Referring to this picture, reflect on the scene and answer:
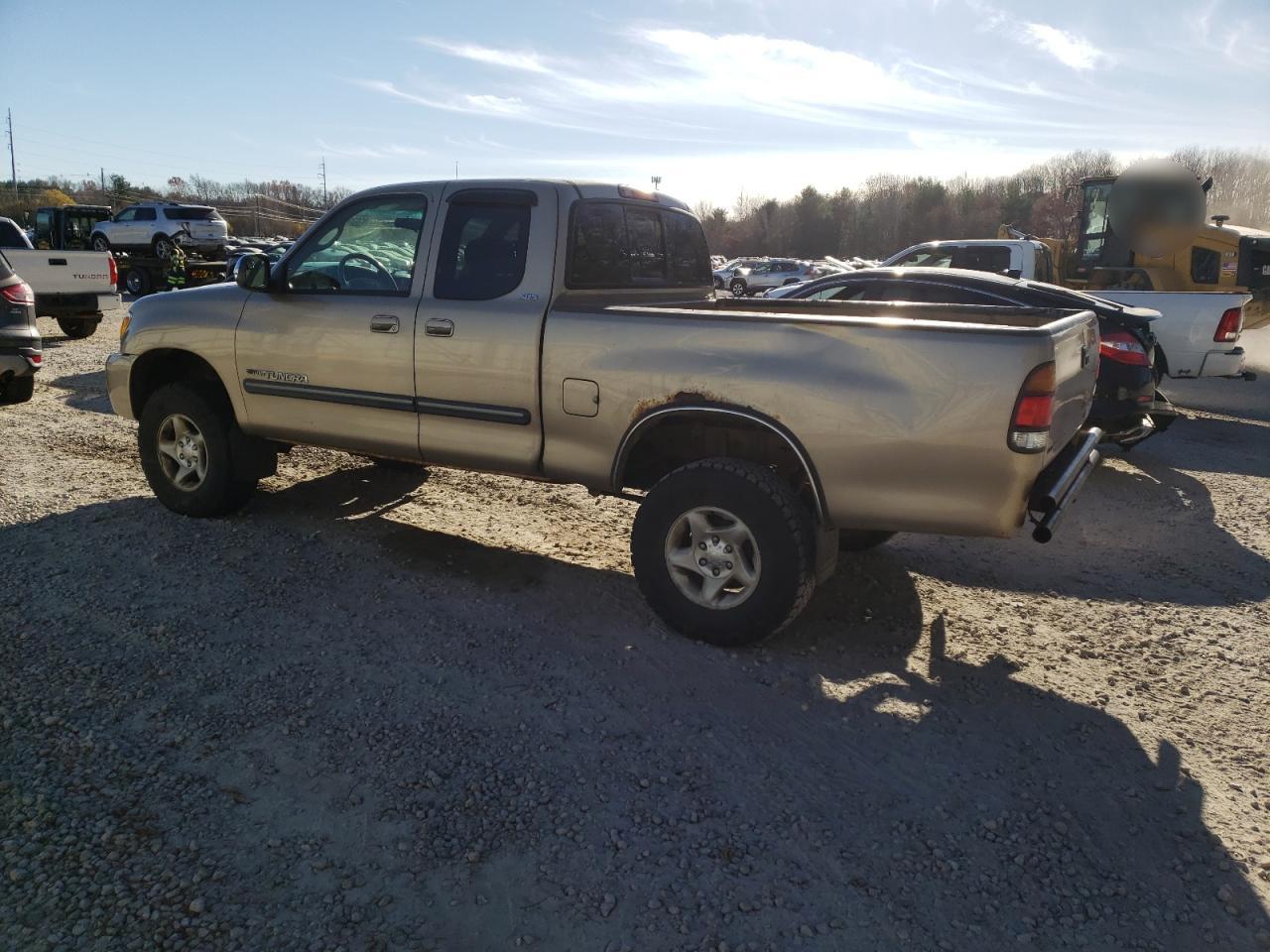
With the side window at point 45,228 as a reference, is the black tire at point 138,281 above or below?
below

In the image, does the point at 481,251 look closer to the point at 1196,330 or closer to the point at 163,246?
the point at 1196,330

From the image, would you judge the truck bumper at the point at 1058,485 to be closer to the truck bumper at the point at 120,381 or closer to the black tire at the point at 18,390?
the truck bumper at the point at 120,381

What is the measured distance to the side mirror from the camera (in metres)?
5.36

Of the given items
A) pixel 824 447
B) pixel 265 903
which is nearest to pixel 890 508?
pixel 824 447

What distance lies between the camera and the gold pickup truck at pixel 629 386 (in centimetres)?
371

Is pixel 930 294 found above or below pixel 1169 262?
below

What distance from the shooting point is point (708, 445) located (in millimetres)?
4570

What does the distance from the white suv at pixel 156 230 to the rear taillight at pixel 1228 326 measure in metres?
28.8

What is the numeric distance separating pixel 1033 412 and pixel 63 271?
14.3 metres

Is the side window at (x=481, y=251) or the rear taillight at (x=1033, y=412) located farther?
the side window at (x=481, y=251)

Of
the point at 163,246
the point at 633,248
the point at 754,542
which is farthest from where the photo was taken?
the point at 163,246

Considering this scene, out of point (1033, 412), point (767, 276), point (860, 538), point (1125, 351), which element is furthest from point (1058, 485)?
point (767, 276)

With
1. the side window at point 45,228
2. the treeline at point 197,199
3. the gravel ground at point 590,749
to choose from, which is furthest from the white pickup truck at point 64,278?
the treeline at point 197,199

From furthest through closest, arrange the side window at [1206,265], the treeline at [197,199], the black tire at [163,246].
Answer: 1. the treeline at [197,199]
2. the black tire at [163,246]
3. the side window at [1206,265]
